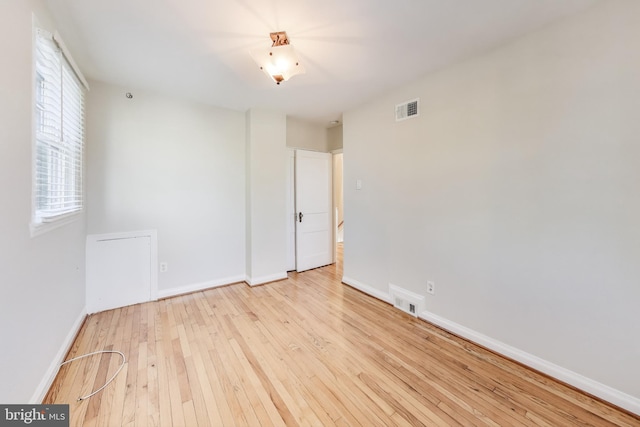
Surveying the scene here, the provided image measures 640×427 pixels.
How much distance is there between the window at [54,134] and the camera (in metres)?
1.55

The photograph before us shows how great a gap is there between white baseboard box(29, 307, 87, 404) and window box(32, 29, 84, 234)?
3.25ft

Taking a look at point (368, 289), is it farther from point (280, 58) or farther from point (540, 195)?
point (280, 58)

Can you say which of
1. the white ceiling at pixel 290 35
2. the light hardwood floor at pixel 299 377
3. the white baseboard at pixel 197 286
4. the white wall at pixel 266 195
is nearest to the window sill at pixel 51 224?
the light hardwood floor at pixel 299 377

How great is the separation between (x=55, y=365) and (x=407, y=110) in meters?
3.74

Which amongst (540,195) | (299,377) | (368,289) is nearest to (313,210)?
(368,289)

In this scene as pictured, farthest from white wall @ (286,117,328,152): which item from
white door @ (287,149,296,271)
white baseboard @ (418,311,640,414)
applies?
white baseboard @ (418,311,640,414)

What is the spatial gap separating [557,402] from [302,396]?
5.33ft

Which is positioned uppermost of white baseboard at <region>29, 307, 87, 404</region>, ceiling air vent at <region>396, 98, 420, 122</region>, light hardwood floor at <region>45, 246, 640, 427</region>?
ceiling air vent at <region>396, 98, 420, 122</region>

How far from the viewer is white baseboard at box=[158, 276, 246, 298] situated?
9.93 feet

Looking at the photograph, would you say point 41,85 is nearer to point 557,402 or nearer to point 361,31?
point 361,31

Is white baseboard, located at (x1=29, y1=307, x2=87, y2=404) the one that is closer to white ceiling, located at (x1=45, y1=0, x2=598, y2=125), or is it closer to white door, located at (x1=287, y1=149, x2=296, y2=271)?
white ceiling, located at (x1=45, y1=0, x2=598, y2=125)

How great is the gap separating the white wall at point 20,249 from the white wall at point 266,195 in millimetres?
1975

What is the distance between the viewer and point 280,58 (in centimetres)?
175

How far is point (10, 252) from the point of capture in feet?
3.88
